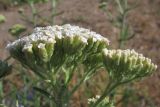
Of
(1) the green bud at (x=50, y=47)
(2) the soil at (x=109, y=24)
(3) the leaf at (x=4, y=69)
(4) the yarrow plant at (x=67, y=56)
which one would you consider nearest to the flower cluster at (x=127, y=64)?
(4) the yarrow plant at (x=67, y=56)

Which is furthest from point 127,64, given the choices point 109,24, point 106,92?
point 109,24

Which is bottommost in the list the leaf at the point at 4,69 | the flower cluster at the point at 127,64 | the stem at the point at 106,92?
the stem at the point at 106,92

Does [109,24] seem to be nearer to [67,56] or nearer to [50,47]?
[67,56]

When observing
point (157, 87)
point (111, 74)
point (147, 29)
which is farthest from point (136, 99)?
point (111, 74)

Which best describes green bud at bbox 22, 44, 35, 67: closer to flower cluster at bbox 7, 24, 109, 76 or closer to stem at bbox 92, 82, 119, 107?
flower cluster at bbox 7, 24, 109, 76

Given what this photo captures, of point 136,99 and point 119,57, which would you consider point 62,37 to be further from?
point 136,99

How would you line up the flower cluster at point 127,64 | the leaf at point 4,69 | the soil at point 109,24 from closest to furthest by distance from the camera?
the flower cluster at point 127,64
the leaf at point 4,69
the soil at point 109,24

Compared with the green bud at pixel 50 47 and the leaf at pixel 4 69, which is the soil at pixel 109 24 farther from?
the green bud at pixel 50 47
